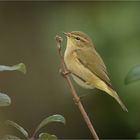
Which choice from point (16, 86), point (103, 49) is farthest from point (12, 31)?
point (103, 49)

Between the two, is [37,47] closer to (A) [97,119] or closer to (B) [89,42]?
(A) [97,119]

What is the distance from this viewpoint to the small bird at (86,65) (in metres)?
3.00

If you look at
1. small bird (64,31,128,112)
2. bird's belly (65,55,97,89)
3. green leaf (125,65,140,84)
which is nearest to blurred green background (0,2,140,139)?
small bird (64,31,128,112)

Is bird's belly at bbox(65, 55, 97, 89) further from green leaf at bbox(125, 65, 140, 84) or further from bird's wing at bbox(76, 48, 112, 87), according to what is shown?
green leaf at bbox(125, 65, 140, 84)

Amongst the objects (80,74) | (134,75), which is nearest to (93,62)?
(80,74)

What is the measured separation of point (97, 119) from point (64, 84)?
376mm

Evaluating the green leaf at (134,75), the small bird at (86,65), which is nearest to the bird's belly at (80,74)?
the small bird at (86,65)

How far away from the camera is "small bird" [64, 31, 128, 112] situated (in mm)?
3000

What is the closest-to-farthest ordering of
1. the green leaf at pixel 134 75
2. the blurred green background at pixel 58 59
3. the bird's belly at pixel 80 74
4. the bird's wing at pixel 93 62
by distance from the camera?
1. the green leaf at pixel 134 75
2. the bird's belly at pixel 80 74
3. the bird's wing at pixel 93 62
4. the blurred green background at pixel 58 59

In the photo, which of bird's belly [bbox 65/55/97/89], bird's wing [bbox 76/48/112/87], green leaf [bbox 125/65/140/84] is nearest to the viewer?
green leaf [bbox 125/65/140/84]

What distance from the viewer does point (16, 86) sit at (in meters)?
5.22

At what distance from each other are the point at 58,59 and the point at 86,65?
5.36ft

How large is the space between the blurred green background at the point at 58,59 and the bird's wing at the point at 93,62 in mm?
851

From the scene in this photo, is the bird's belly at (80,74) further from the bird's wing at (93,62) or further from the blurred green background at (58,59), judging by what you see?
the blurred green background at (58,59)
